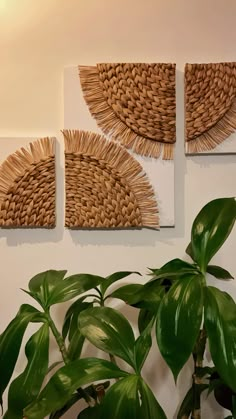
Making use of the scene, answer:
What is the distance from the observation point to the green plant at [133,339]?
0.62 meters

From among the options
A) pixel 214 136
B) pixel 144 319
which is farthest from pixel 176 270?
pixel 214 136

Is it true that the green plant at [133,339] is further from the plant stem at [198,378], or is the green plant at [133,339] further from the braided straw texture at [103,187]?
the braided straw texture at [103,187]

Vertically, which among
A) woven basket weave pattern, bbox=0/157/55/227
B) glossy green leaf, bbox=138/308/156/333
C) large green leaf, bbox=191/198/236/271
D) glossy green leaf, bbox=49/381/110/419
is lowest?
glossy green leaf, bbox=49/381/110/419

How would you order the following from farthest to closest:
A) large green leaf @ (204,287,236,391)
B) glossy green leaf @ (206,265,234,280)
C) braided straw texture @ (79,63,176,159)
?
braided straw texture @ (79,63,176,159) → glossy green leaf @ (206,265,234,280) → large green leaf @ (204,287,236,391)

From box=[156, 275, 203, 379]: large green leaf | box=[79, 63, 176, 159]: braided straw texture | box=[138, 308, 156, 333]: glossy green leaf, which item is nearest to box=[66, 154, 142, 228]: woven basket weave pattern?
box=[79, 63, 176, 159]: braided straw texture

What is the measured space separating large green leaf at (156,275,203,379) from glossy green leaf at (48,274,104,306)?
0.24 metres

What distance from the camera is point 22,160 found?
1092 millimetres

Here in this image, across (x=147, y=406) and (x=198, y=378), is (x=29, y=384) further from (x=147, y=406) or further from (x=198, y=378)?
(x=198, y=378)

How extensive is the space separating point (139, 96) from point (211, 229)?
48cm

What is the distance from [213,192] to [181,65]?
1.14 feet

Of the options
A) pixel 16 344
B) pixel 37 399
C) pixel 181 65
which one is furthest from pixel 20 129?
pixel 37 399

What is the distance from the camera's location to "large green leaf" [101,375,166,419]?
0.61m

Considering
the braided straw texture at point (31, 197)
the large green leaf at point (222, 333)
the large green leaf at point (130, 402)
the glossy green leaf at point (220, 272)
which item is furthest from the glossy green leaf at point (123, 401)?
the braided straw texture at point (31, 197)

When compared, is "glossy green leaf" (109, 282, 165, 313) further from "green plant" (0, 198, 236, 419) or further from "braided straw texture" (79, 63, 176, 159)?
"braided straw texture" (79, 63, 176, 159)
